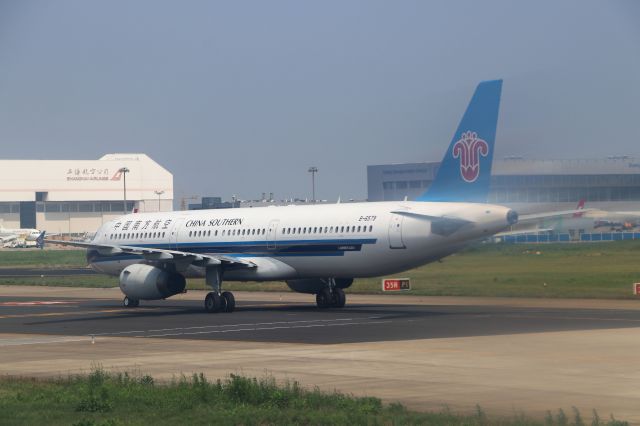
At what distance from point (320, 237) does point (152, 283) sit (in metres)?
7.60

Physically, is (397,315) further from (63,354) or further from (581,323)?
(63,354)

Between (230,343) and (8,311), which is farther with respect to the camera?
(8,311)

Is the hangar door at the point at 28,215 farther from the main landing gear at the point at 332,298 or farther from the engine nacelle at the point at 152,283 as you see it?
the main landing gear at the point at 332,298

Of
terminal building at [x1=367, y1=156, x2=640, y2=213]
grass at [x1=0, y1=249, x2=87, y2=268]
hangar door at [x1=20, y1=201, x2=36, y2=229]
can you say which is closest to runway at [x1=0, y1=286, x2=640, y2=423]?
terminal building at [x1=367, y1=156, x2=640, y2=213]

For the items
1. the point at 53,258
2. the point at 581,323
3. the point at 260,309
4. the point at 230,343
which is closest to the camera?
the point at 230,343

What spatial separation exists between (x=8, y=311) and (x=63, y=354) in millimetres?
21694

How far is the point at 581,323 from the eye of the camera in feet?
120

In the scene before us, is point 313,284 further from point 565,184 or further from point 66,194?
point 66,194

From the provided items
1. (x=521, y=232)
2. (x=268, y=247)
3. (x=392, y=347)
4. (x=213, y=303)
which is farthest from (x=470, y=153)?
(x=392, y=347)

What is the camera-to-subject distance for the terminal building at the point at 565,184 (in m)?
39.1

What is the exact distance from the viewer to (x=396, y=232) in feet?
144

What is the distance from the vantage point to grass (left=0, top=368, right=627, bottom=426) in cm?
1772

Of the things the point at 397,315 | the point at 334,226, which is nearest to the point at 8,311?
the point at 334,226

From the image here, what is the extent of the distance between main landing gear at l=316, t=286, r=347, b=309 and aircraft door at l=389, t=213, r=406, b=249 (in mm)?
5937
